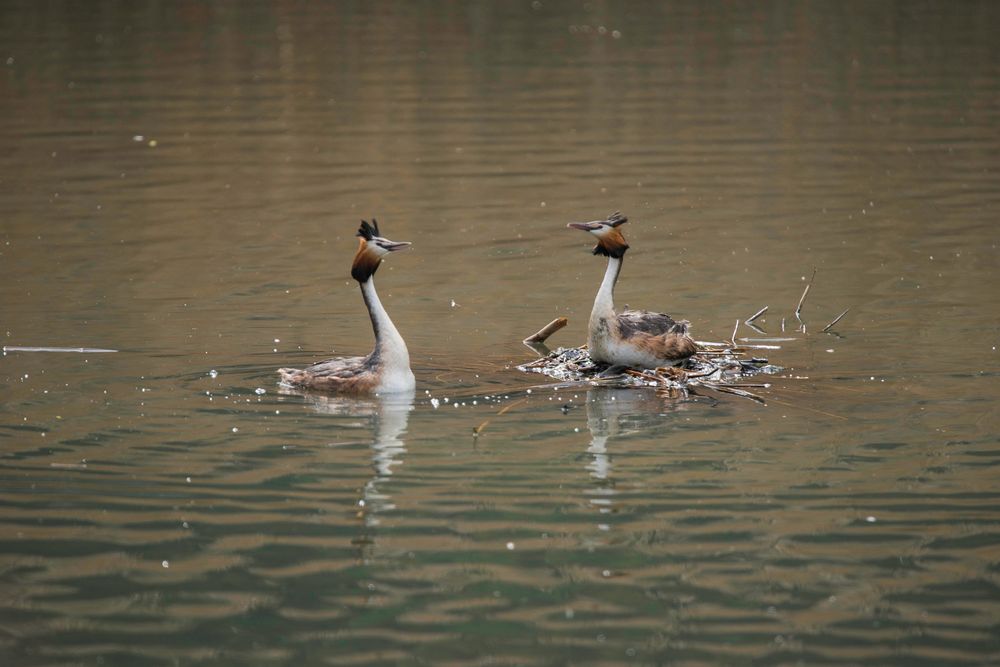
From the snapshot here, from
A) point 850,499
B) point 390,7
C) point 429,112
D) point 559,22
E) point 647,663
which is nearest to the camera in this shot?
point 647,663

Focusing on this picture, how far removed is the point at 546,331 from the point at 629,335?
1.38 m

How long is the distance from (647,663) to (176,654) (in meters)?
2.24

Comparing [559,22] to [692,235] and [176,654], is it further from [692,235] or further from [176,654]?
[176,654]

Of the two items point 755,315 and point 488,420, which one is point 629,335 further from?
point 755,315

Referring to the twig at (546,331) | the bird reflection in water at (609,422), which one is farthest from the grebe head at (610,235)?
the bird reflection in water at (609,422)

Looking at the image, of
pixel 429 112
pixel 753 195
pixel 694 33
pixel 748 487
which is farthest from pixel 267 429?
pixel 694 33

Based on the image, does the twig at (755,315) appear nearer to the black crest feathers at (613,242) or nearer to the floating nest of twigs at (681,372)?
the floating nest of twigs at (681,372)

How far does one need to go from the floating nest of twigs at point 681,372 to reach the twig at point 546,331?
0.38m

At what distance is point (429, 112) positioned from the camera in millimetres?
28750

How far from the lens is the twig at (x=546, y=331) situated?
44.8 ft

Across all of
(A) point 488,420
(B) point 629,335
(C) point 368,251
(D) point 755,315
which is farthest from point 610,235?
(D) point 755,315

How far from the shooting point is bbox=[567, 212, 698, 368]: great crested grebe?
12406 millimetres

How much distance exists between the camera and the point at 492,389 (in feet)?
40.0

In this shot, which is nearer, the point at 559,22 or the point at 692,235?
the point at 692,235
